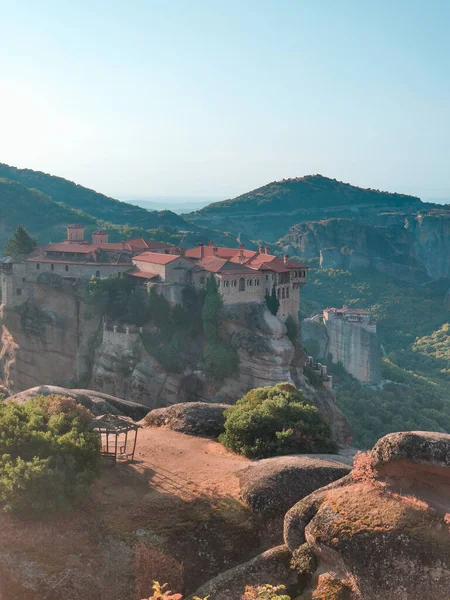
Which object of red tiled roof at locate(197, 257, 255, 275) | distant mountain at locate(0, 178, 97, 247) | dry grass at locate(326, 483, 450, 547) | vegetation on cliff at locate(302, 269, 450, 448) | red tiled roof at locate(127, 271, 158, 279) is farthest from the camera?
distant mountain at locate(0, 178, 97, 247)

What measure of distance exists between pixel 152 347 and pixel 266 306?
30.3 ft

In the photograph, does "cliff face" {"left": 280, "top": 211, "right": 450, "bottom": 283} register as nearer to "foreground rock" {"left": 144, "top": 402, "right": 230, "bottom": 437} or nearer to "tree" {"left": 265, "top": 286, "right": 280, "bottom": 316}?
"tree" {"left": 265, "top": 286, "right": 280, "bottom": 316}

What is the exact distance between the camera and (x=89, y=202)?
6609 inches

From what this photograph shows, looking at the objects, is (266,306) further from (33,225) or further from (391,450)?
(33,225)

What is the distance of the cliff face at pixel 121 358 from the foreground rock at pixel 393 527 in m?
36.2

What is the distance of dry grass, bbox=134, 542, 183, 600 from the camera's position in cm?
1563

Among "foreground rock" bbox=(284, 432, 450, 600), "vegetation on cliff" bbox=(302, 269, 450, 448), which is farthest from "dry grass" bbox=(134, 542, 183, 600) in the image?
"vegetation on cliff" bbox=(302, 269, 450, 448)

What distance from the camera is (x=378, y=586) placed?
1253 cm

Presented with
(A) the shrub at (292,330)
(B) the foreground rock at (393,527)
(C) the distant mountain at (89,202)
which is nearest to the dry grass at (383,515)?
(B) the foreground rock at (393,527)

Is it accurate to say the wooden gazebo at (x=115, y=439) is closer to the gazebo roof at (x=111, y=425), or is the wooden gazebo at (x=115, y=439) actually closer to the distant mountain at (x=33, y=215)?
the gazebo roof at (x=111, y=425)

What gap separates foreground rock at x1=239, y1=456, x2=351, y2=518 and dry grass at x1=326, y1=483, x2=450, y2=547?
3.91 meters

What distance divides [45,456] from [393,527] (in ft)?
30.2

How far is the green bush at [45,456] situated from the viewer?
54.4 ft

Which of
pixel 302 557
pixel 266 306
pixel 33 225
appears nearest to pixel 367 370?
pixel 266 306
